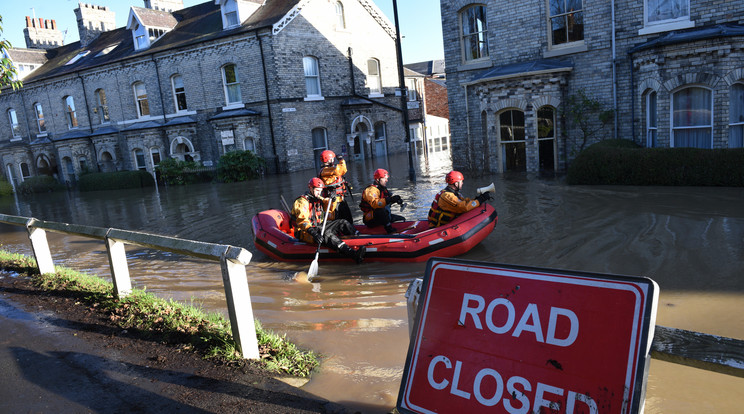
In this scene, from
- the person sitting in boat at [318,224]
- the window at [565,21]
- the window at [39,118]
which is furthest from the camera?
the window at [39,118]

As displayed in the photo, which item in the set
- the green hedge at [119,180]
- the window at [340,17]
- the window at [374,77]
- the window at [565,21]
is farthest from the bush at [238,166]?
the window at [565,21]

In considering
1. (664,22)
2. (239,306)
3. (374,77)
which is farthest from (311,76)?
(239,306)

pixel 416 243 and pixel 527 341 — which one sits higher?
pixel 527 341

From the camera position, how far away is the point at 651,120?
14836 mm

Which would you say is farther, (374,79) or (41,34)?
(41,34)

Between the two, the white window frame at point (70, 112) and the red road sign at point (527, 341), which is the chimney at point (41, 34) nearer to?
the white window frame at point (70, 112)

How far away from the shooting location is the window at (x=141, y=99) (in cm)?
3008

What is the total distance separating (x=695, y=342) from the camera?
2229mm

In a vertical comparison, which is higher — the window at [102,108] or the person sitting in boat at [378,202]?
the window at [102,108]

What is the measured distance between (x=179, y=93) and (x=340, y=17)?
9.78m

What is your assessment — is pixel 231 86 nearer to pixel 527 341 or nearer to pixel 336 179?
pixel 336 179

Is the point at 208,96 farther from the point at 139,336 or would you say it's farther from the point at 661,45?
the point at 139,336

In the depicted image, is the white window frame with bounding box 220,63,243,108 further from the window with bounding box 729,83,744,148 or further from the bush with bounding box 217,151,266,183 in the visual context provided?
the window with bounding box 729,83,744,148

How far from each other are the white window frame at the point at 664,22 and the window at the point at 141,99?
25.6 m
